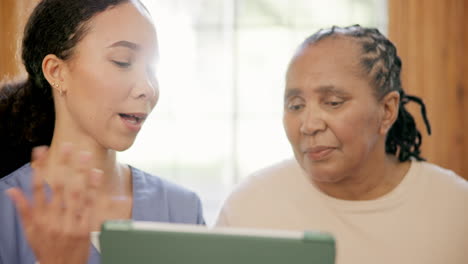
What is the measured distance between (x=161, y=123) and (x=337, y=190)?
2.32 m

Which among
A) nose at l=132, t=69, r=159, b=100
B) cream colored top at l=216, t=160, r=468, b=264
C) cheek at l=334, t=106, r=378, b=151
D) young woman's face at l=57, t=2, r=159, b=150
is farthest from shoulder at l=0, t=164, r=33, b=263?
cheek at l=334, t=106, r=378, b=151

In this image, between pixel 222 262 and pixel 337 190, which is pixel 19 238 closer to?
pixel 222 262

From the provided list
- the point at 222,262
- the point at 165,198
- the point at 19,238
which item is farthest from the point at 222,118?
the point at 222,262

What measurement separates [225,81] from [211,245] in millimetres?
2871

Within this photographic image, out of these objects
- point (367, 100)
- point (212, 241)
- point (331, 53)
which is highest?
point (331, 53)

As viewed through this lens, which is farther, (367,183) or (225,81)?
(225,81)

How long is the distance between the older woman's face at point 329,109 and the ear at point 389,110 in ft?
0.21

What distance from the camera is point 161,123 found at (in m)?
3.59

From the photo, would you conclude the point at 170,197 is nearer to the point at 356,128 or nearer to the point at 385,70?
the point at 356,128

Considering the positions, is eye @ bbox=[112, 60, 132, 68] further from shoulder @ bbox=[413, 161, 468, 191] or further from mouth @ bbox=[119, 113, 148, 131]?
shoulder @ bbox=[413, 161, 468, 191]

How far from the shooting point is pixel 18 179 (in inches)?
51.1

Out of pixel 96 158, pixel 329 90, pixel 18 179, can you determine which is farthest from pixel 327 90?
pixel 18 179

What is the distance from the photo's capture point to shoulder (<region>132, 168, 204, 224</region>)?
4.54 feet

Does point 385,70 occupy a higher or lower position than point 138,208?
higher
